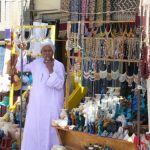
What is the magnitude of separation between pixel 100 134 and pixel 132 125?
380 mm

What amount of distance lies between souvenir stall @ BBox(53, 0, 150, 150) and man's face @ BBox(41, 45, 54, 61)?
246mm

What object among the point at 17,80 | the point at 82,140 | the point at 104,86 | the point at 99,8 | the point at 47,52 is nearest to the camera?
the point at 82,140

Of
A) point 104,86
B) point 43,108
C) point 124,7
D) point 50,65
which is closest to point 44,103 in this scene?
point 43,108

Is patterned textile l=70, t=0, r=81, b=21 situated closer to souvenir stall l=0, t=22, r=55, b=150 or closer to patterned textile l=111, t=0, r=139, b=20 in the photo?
souvenir stall l=0, t=22, r=55, b=150

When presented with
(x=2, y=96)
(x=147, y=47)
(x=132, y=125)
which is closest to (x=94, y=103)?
(x=132, y=125)

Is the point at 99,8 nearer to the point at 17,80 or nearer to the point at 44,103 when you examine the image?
the point at 44,103

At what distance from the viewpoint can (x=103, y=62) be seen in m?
5.50

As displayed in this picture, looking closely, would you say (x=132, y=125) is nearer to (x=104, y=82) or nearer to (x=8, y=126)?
(x=104, y=82)

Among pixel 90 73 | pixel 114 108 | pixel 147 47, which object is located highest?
pixel 147 47

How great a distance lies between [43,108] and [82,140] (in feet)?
2.32

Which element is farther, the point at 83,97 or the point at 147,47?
the point at 83,97

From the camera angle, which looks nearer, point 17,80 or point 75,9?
point 75,9

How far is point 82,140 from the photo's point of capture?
17.5 ft

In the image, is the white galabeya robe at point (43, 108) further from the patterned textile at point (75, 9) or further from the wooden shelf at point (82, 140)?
the patterned textile at point (75, 9)
